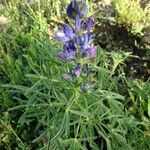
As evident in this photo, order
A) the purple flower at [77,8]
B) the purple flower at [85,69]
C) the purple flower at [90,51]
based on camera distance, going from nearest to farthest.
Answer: the purple flower at [77,8] < the purple flower at [90,51] < the purple flower at [85,69]

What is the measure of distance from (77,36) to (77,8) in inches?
6.3

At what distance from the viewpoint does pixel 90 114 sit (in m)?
2.48

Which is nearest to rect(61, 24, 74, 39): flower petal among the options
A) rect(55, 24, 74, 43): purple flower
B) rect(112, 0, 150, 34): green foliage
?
rect(55, 24, 74, 43): purple flower

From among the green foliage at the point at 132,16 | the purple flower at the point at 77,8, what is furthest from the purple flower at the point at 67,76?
the green foliage at the point at 132,16

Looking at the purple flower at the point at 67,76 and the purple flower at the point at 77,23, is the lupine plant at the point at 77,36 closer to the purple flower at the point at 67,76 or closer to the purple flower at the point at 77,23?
the purple flower at the point at 77,23

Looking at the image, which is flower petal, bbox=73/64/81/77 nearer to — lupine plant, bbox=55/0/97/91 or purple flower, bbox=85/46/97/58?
lupine plant, bbox=55/0/97/91

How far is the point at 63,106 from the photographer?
2.50m

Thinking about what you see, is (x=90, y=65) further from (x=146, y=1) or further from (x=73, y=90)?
(x=146, y=1)

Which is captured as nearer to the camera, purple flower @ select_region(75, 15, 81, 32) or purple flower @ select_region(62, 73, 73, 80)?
purple flower @ select_region(75, 15, 81, 32)

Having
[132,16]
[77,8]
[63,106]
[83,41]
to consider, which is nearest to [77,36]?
[83,41]

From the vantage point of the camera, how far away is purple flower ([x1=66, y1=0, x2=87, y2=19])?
2.20 meters

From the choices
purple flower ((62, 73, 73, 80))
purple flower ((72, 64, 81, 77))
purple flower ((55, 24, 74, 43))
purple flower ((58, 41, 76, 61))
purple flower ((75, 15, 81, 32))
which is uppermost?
purple flower ((75, 15, 81, 32))

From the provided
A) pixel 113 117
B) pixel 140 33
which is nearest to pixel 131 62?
pixel 140 33

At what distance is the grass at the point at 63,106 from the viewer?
247 cm
